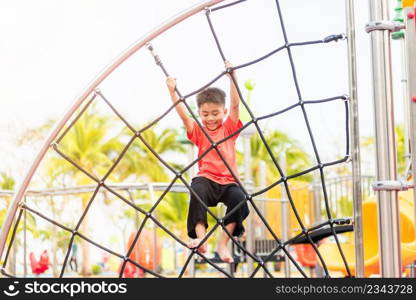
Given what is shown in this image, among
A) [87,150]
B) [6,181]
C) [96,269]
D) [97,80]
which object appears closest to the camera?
[97,80]

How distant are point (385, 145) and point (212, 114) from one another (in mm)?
839

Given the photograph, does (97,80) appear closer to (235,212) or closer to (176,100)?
(176,100)

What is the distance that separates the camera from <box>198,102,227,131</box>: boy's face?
2.29 meters

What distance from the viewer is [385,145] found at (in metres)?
1.57

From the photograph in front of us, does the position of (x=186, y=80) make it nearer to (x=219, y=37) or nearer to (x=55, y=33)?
(x=55, y=33)

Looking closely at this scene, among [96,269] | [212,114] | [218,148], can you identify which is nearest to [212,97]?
[212,114]

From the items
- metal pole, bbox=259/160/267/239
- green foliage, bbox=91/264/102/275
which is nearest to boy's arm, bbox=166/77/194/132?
metal pole, bbox=259/160/267/239

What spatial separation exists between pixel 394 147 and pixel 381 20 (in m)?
0.30

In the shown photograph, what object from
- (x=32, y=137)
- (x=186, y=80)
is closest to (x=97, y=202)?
(x=32, y=137)

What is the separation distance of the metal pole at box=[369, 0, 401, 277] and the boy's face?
778 mm

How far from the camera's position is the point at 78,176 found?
40.3 ft

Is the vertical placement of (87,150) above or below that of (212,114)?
above

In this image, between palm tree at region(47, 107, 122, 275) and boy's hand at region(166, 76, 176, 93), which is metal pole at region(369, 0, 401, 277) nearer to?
boy's hand at region(166, 76, 176, 93)

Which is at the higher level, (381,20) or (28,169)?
(381,20)
